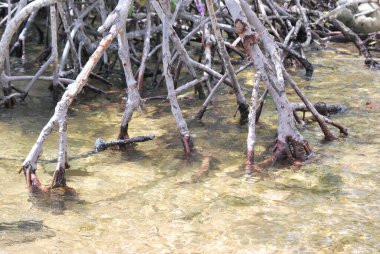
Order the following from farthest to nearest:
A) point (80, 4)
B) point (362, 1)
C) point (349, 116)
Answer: point (362, 1) < point (80, 4) < point (349, 116)

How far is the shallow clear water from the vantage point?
2.84m

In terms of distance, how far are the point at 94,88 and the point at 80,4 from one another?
119 centimetres

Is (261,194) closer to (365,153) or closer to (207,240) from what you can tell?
(207,240)

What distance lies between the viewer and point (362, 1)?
7.48 metres

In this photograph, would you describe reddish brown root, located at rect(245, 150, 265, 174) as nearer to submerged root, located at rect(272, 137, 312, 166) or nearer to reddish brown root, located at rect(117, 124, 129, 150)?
submerged root, located at rect(272, 137, 312, 166)

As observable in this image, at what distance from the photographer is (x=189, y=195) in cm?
334

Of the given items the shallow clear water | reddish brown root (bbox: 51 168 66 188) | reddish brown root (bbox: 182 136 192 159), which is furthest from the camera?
reddish brown root (bbox: 182 136 192 159)

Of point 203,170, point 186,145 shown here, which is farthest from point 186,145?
point 203,170

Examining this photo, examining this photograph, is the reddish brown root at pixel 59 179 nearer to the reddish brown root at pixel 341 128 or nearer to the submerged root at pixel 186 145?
the submerged root at pixel 186 145

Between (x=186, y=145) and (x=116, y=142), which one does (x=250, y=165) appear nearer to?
(x=186, y=145)

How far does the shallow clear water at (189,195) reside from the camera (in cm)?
284

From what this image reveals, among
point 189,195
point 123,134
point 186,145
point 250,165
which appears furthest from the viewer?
point 123,134

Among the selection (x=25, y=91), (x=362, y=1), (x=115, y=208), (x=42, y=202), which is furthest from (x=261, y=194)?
(x=362, y=1)

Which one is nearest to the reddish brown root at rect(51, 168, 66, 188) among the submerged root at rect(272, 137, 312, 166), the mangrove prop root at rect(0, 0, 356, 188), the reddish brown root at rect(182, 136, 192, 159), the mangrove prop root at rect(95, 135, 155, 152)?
the mangrove prop root at rect(0, 0, 356, 188)
